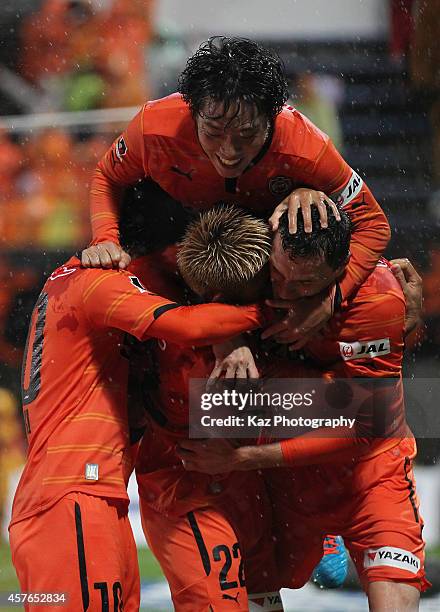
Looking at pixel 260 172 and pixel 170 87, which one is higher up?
pixel 170 87

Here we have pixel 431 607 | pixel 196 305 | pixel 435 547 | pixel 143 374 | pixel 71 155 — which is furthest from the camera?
pixel 71 155

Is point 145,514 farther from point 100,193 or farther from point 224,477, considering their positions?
point 100,193

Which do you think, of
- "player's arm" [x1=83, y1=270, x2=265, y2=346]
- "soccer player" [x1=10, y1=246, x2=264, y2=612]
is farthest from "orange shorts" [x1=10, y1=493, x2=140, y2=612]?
"player's arm" [x1=83, y1=270, x2=265, y2=346]

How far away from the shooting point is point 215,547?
2.37 m

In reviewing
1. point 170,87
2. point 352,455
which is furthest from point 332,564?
point 170,87

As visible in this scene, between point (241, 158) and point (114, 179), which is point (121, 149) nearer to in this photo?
point (114, 179)

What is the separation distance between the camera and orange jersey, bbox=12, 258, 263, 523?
2.18 meters

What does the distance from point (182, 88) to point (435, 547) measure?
2.40 meters

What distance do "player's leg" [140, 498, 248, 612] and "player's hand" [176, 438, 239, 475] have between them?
0.37 feet

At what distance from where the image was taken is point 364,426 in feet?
8.19

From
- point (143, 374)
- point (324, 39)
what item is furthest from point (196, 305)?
point (324, 39)

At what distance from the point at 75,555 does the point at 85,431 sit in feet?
0.91

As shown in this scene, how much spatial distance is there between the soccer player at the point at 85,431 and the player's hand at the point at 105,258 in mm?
25

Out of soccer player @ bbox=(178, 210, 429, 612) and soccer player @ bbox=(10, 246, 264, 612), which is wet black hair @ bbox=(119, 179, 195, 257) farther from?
soccer player @ bbox=(178, 210, 429, 612)
